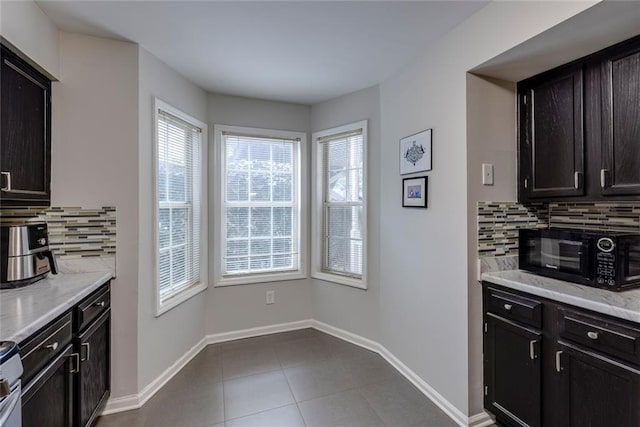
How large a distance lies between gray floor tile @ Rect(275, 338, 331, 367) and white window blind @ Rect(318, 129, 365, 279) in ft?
2.38

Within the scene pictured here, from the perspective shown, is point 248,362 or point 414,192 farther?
point 248,362

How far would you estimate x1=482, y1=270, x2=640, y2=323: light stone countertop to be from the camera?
4.25ft

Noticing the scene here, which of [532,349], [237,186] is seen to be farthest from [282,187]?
[532,349]

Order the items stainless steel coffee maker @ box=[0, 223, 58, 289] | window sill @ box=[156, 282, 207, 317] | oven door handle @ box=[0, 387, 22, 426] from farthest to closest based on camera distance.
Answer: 1. window sill @ box=[156, 282, 207, 317]
2. stainless steel coffee maker @ box=[0, 223, 58, 289]
3. oven door handle @ box=[0, 387, 22, 426]

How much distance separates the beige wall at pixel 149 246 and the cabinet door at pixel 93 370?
194 millimetres

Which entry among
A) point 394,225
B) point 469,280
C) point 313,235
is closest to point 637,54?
point 469,280

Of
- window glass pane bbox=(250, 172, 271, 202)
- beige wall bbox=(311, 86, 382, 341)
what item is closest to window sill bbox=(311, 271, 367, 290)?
beige wall bbox=(311, 86, 382, 341)

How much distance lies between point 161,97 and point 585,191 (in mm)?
2811

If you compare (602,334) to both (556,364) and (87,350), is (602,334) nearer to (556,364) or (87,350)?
(556,364)

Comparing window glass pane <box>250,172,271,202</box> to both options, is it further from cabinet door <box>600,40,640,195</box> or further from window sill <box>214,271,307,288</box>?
cabinet door <box>600,40,640,195</box>

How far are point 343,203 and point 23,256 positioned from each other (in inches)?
93.8

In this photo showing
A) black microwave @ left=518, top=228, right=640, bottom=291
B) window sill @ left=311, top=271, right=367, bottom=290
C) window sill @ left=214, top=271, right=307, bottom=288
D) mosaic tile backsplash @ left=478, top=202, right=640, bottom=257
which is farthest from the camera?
window sill @ left=214, top=271, right=307, bottom=288

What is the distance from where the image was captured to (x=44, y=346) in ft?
4.25

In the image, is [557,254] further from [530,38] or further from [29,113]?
[29,113]
